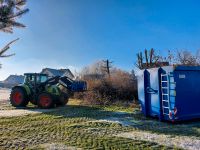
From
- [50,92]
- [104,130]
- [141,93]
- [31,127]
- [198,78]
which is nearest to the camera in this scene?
[104,130]

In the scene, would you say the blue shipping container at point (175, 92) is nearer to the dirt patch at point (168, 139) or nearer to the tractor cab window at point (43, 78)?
the dirt patch at point (168, 139)

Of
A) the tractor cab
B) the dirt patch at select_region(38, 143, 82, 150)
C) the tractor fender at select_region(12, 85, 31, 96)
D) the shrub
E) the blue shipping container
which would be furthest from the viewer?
the shrub

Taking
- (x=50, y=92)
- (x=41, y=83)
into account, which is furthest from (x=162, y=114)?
(x=41, y=83)

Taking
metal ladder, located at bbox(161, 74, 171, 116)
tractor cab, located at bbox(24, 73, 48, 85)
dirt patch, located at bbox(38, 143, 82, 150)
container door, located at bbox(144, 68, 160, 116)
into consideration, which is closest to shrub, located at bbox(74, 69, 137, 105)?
tractor cab, located at bbox(24, 73, 48, 85)

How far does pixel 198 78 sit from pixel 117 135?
4.63m

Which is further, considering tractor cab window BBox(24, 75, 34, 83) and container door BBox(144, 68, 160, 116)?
tractor cab window BBox(24, 75, 34, 83)

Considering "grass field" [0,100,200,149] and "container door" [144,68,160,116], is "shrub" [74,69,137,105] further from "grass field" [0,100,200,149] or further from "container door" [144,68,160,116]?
"grass field" [0,100,200,149]

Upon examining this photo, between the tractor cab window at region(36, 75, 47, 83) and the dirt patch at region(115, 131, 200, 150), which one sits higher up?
the tractor cab window at region(36, 75, 47, 83)

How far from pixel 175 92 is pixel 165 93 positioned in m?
0.61

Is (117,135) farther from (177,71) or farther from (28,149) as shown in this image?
(177,71)

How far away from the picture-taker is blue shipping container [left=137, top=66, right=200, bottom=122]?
1115cm

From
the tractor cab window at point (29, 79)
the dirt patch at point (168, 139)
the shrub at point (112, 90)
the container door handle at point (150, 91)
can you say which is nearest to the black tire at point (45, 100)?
the tractor cab window at point (29, 79)

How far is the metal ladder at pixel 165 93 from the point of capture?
1139 centimetres

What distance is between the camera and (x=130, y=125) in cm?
1099
